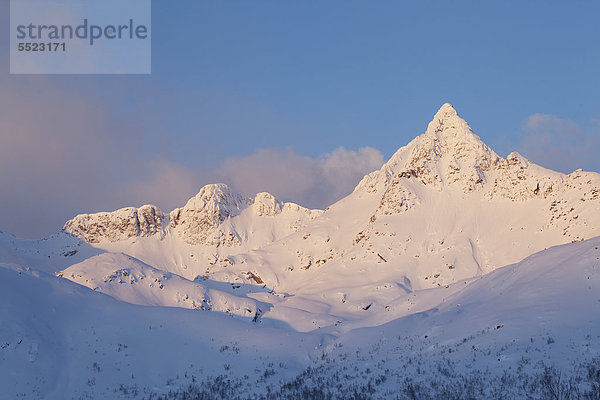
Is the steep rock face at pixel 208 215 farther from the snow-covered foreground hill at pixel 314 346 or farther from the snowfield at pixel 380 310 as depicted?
the snow-covered foreground hill at pixel 314 346

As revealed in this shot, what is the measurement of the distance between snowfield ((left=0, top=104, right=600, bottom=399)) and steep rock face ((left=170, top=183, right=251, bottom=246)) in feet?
140

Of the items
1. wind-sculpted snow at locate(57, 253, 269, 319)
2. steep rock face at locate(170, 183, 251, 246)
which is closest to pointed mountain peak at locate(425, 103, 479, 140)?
wind-sculpted snow at locate(57, 253, 269, 319)

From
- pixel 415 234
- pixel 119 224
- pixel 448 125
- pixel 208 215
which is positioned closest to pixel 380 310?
pixel 415 234

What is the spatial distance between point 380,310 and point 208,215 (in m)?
118

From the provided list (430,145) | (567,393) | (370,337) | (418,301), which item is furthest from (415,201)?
(567,393)

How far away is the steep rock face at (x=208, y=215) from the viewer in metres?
172

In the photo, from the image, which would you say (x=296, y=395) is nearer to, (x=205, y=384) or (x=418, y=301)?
(x=205, y=384)

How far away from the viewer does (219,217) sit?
178 m

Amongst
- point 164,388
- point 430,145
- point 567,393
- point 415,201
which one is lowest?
point 164,388

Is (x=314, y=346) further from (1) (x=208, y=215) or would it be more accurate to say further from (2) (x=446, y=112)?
(1) (x=208, y=215)

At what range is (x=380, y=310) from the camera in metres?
67.6

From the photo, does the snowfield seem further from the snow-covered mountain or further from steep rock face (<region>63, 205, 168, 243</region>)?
steep rock face (<region>63, 205, 168, 243</region>)

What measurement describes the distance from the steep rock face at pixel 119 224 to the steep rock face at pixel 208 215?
6.43 metres

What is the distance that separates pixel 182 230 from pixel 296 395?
16204 centimetres
